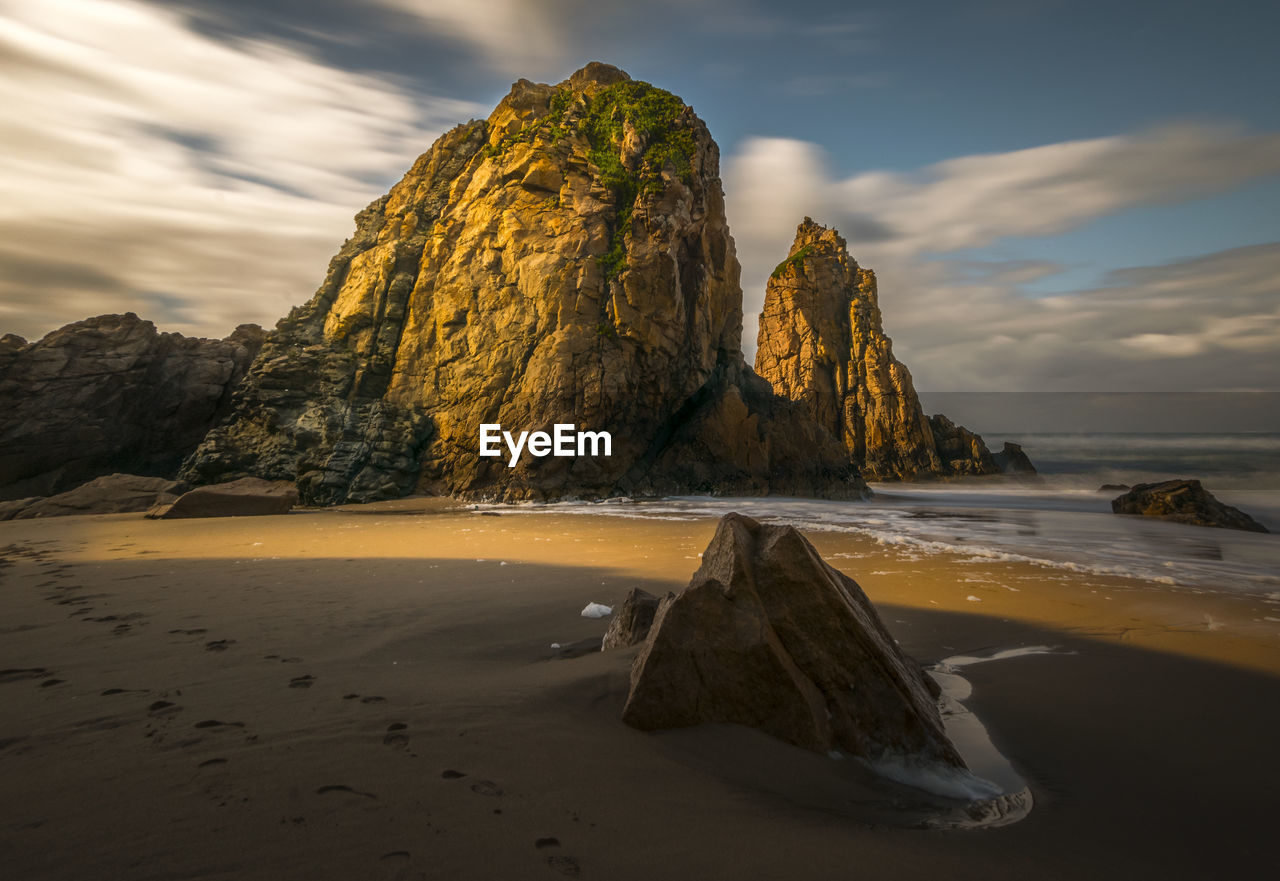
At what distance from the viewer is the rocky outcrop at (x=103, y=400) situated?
17.6 m

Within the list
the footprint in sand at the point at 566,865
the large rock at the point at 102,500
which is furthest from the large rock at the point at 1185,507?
the large rock at the point at 102,500

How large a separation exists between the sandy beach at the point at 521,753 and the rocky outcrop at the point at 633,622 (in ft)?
0.88

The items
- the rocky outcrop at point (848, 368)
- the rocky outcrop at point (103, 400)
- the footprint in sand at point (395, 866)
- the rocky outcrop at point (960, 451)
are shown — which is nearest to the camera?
the footprint in sand at point (395, 866)

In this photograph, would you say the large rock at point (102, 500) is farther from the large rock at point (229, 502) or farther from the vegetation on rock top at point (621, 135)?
the vegetation on rock top at point (621, 135)

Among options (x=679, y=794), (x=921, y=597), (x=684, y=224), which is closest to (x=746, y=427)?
(x=684, y=224)

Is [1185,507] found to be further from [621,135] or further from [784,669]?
[621,135]

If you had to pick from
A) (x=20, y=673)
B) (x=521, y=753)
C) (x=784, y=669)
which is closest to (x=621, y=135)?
(x=20, y=673)

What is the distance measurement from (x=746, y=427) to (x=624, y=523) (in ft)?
33.8

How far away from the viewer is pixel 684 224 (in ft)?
66.0

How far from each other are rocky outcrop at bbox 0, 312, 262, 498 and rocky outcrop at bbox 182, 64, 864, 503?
3070 millimetres

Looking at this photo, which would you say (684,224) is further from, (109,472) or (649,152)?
(109,472)

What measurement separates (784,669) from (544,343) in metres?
17.4

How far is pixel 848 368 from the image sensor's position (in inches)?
1586

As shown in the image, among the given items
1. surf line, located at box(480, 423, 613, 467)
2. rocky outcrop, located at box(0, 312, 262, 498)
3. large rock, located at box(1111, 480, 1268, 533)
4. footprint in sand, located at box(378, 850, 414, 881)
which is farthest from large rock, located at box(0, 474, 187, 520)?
large rock, located at box(1111, 480, 1268, 533)
